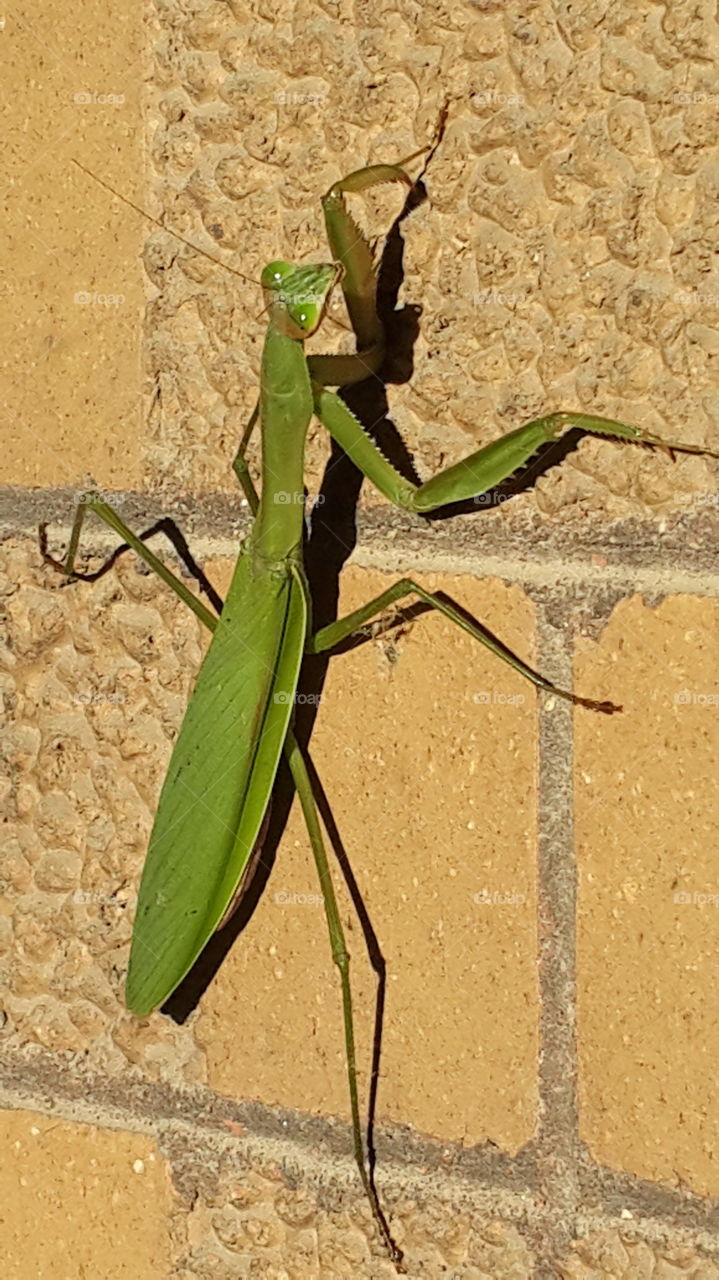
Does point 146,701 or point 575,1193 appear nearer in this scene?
point 575,1193

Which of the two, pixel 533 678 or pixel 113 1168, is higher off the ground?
pixel 533 678

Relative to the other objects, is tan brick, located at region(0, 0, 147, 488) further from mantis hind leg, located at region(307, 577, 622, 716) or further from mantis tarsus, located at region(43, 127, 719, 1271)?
mantis hind leg, located at region(307, 577, 622, 716)

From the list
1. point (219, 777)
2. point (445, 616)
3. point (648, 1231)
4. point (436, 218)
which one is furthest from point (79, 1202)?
point (436, 218)

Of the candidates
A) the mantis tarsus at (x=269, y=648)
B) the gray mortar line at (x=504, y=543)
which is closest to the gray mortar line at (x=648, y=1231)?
the mantis tarsus at (x=269, y=648)

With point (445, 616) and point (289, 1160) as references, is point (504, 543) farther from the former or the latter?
point (289, 1160)

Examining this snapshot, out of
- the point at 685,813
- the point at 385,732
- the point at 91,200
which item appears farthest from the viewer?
the point at 91,200

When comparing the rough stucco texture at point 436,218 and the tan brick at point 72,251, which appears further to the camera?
the tan brick at point 72,251

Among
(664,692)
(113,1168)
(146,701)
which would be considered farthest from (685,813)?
(113,1168)

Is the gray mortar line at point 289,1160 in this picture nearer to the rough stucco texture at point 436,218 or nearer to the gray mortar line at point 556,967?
the gray mortar line at point 556,967

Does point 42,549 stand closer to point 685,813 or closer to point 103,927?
point 103,927
